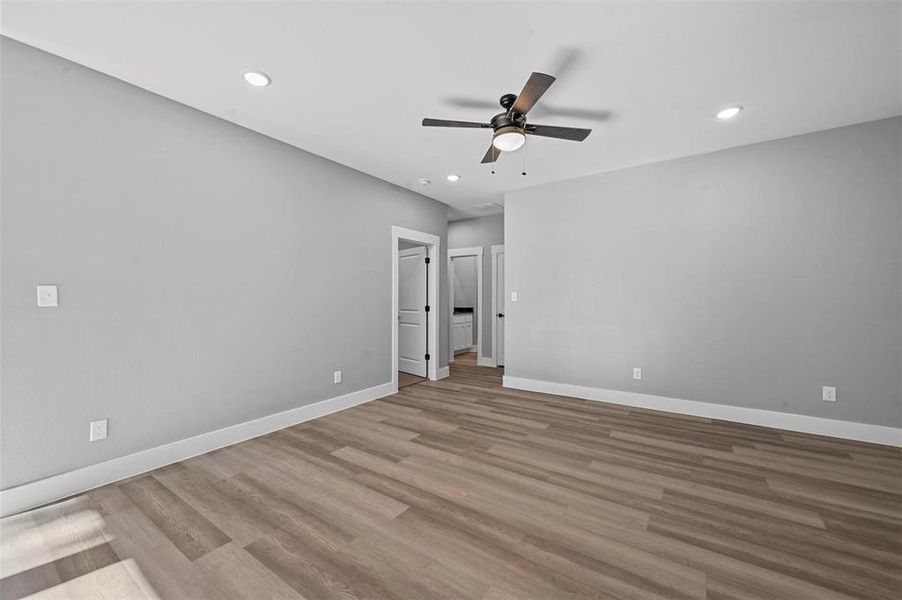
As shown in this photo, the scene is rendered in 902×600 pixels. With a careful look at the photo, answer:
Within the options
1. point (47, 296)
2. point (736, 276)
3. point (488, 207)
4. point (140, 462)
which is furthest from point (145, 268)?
point (736, 276)

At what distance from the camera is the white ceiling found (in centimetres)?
187

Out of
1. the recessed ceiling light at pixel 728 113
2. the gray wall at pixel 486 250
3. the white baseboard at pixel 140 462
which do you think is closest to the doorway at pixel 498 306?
the gray wall at pixel 486 250

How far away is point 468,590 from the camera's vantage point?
4.98 feet

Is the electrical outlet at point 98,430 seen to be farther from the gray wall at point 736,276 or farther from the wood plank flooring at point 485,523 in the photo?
the gray wall at point 736,276

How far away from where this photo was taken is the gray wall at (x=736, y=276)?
10.2 feet

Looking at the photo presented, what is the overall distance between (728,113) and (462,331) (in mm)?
6162

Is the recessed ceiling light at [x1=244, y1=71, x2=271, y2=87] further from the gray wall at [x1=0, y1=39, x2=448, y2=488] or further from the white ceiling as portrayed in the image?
the gray wall at [x1=0, y1=39, x2=448, y2=488]

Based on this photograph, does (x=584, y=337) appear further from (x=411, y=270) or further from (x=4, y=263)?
(x=4, y=263)

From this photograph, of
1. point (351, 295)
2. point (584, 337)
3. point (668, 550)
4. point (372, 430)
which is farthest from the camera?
point (584, 337)

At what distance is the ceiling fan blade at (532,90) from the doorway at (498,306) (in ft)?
14.2

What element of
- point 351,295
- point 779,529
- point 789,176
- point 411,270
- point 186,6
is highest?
point 186,6

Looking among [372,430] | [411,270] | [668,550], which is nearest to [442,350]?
[411,270]

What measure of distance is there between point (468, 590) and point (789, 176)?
4483 mm

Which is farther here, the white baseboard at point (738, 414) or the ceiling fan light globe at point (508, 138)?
the white baseboard at point (738, 414)
